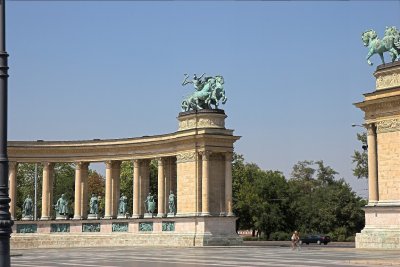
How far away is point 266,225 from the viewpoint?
10656 centimetres

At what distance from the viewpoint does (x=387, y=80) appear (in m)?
57.1

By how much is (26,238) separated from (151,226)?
14.0 m

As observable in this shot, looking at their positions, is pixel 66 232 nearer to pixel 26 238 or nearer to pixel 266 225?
pixel 26 238

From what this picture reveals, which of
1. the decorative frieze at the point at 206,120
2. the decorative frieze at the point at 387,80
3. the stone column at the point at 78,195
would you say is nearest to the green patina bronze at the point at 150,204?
the stone column at the point at 78,195

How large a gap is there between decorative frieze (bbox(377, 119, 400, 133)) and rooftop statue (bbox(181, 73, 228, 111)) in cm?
1965

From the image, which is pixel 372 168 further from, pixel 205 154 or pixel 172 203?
pixel 172 203

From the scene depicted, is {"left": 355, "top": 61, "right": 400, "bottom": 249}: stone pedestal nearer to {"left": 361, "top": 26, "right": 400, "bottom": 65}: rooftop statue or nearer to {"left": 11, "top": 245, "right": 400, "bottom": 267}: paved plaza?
{"left": 361, "top": 26, "right": 400, "bottom": 65}: rooftop statue

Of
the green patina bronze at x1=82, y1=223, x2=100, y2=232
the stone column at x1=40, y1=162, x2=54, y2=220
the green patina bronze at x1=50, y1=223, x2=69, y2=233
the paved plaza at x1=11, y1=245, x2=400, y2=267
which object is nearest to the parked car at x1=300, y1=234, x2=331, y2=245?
the green patina bronze at x1=82, y1=223, x2=100, y2=232

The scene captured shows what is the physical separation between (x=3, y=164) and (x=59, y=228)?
59.9 meters

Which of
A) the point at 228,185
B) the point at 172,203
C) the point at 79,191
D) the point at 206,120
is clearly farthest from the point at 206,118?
the point at 79,191

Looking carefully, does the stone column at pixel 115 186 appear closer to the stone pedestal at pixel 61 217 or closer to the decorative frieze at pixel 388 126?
the stone pedestal at pixel 61 217

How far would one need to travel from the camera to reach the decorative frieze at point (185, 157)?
2752 inches

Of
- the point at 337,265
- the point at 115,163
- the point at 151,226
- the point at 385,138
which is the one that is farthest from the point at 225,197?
the point at 337,265

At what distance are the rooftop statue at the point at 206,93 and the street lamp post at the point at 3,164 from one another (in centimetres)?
5293
